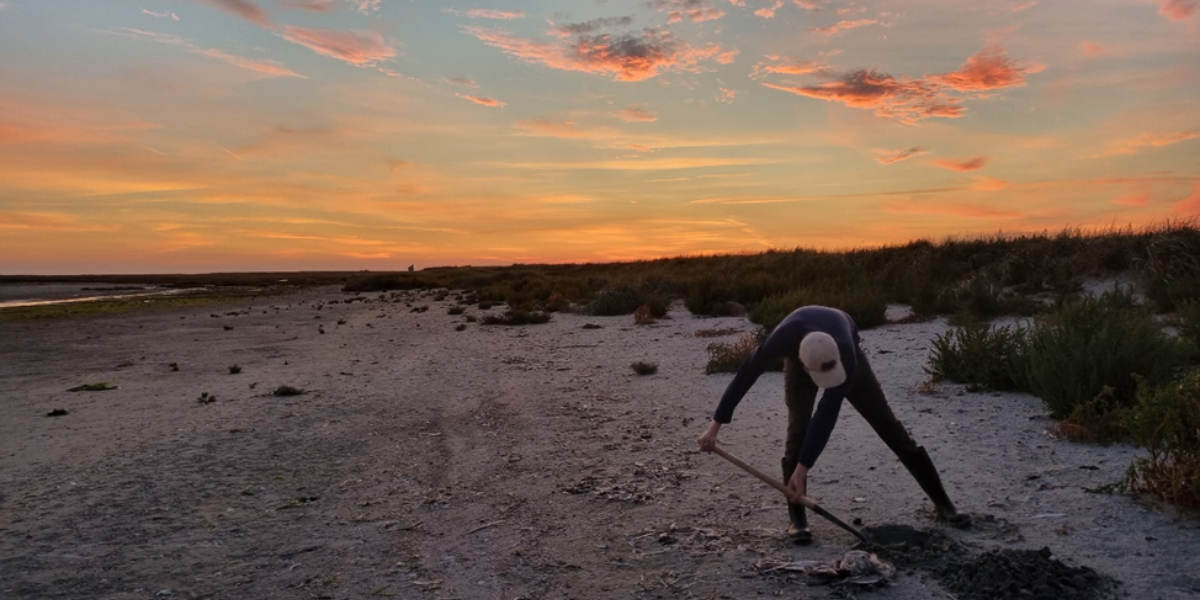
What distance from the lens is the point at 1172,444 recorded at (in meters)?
5.53

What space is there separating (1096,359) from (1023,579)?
4.49 metres

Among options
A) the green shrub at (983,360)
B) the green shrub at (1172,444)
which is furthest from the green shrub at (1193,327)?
the green shrub at (1172,444)

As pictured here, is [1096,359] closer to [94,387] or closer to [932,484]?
[932,484]

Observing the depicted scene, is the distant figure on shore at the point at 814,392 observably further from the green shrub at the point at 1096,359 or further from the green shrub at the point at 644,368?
the green shrub at the point at 644,368

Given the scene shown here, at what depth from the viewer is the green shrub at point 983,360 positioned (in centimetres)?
929

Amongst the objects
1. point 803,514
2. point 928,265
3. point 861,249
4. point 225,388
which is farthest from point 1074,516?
point 861,249

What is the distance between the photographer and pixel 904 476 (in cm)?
677

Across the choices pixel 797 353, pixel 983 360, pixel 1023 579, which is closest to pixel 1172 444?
pixel 1023 579

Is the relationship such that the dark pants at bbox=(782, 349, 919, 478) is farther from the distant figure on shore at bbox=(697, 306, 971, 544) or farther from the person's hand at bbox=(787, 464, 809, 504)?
Answer: the person's hand at bbox=(787, 464, 809, 504)

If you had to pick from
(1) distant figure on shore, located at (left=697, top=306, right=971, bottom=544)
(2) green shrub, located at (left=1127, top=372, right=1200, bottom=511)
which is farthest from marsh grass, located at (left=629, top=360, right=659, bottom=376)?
(2) green shrub, located at (left=1127, top=372, right=1200, bottom=511)

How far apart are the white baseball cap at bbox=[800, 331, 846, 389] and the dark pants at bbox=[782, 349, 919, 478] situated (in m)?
0.64

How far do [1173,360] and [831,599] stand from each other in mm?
6199

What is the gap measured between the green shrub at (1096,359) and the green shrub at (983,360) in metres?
0.46

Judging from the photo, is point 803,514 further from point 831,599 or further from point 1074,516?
point 1074,516
